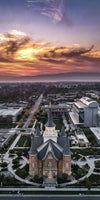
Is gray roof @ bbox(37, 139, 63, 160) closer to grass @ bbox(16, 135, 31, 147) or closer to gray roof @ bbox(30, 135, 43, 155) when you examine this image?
gray roof @ bbox(30, 135, 43, 155)

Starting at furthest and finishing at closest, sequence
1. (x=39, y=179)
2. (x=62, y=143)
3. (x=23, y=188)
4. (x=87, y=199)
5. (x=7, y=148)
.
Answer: (x=7, y=148) → (x=62, y=143) → (x=39, y=179) → (x=23, y=188) → (x=87, y=199)

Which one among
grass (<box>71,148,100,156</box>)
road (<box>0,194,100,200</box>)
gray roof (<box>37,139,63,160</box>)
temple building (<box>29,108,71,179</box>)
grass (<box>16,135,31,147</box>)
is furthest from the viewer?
grass (<box>16,135,31,147</box>)

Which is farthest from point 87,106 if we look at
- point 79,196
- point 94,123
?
point 79,196

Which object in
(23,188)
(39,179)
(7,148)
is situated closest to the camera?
(23,188)

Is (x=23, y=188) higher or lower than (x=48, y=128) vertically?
lower

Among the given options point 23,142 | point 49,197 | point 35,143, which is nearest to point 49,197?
point 49,197

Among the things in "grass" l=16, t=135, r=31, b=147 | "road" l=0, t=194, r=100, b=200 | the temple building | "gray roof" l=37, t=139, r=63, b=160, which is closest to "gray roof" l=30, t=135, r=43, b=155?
the temple building

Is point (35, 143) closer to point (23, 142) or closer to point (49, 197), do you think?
point (49, 197)

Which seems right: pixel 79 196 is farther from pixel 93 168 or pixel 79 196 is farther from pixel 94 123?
pixel 94 123

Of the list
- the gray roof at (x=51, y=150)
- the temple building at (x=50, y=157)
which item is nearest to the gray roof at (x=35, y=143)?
the temple building at (x=50, y=157)
